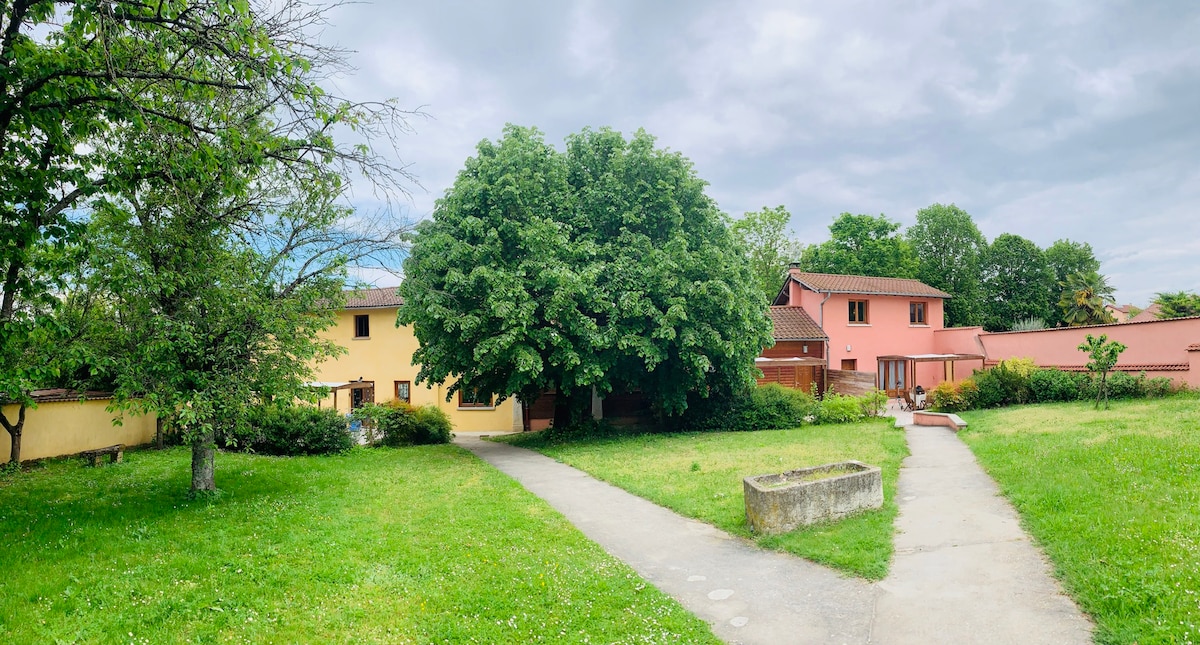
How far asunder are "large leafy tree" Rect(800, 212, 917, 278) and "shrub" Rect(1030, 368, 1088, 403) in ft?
93.0

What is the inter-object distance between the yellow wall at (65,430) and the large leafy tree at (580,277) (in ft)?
26.2

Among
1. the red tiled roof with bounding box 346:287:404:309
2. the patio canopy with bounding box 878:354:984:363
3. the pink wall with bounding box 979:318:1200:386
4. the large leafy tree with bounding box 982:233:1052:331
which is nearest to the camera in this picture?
the pink wall with bounding box 979:318:1200:386

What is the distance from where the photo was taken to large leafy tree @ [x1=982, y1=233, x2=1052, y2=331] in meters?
48.4

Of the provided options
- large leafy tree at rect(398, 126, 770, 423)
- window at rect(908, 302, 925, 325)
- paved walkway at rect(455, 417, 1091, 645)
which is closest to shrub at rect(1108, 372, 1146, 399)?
large leafy tree at rect(398, 126, 770, 423)

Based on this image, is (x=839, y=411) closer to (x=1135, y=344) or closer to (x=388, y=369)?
(x=1135, y=344)

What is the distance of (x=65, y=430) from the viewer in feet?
52.3

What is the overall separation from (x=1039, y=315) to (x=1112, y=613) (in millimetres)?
51411

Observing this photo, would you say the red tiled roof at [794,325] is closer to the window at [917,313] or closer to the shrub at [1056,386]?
the window at [917,313]

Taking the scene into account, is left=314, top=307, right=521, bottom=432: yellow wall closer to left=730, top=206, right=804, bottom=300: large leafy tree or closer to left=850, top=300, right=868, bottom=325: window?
left=850, top=300, right=868, bottom=325: window

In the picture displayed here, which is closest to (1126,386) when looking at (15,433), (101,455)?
(101,455)

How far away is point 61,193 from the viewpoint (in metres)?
7.97

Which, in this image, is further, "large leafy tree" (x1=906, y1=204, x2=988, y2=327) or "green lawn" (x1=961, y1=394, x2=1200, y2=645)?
"large leafy tree" (x1=906, y1=204, x2=988, y2=327)

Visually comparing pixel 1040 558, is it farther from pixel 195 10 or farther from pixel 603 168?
pixel 603 168

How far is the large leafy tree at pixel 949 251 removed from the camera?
49.1 m
